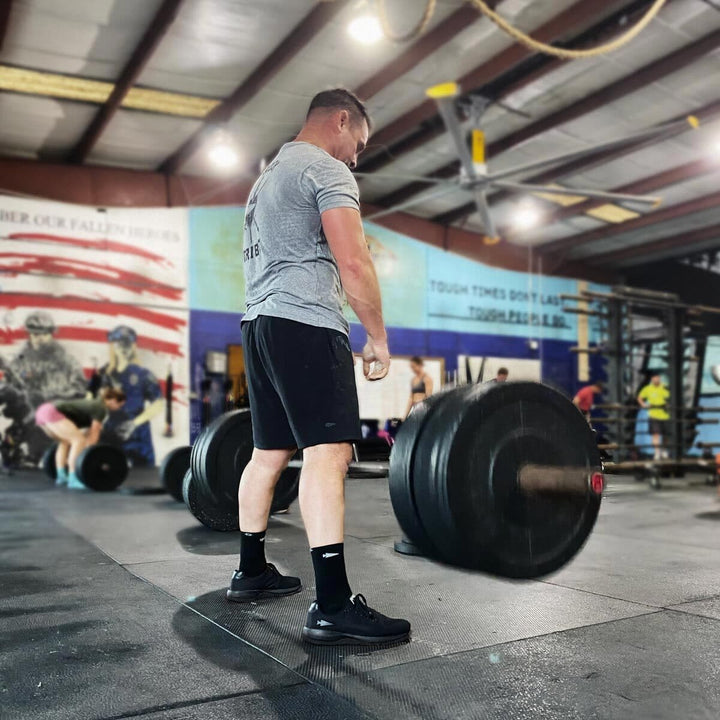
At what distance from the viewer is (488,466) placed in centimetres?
121

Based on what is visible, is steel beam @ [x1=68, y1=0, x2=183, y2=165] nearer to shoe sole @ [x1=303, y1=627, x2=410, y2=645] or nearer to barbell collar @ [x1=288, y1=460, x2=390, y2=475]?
barbell collar @ [x1=288, y1=460, x2=390, y2=475]

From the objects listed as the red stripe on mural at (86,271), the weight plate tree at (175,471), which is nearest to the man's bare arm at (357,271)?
the weight plate tree at (175,471)

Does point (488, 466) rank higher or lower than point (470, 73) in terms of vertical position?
lower

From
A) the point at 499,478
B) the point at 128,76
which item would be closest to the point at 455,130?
the point at 128,76

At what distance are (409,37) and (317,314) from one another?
249cm

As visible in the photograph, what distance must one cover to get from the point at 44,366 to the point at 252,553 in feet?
19.8

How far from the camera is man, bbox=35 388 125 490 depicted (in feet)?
16.6

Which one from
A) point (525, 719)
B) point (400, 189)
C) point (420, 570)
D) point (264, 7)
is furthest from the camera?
point (400, 189)

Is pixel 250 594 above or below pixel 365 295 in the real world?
below

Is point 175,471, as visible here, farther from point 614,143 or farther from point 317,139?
point 614,143

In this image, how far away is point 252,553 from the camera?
1.62 meters

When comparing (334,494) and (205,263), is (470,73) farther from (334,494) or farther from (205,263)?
(334,494)

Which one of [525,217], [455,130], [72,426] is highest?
[525,217]

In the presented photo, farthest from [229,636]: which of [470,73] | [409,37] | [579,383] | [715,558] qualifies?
[579,383]
